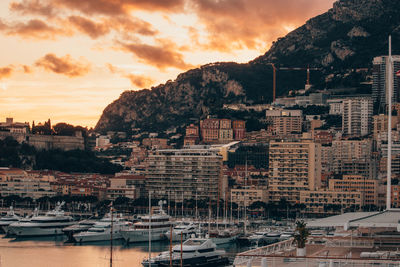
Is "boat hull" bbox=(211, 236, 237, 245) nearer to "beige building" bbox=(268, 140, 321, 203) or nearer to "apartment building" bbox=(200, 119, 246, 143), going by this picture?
"beige building" bbox=(268, 140, 321, 203)

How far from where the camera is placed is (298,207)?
118m

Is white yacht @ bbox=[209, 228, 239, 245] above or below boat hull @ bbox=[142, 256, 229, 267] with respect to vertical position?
above

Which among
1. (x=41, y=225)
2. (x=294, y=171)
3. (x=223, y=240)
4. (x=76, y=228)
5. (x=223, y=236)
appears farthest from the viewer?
(x=294, y=171)

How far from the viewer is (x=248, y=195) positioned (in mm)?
124125

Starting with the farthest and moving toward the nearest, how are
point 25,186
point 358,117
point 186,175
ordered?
point 358,117 < point 25,186 < point 186,175

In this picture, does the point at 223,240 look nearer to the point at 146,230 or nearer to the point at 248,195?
the point at 146,230

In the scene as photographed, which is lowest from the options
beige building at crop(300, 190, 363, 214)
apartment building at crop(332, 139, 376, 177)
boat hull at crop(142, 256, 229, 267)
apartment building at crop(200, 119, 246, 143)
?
boat hull at crop(142, 256, 229, 267)

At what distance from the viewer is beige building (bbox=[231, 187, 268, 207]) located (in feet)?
404

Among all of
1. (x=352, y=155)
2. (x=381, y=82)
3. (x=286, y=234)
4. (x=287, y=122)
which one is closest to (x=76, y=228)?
(x=286, y=234)

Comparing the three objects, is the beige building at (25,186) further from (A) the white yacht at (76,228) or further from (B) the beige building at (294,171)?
(B) the beige building at (294,171)

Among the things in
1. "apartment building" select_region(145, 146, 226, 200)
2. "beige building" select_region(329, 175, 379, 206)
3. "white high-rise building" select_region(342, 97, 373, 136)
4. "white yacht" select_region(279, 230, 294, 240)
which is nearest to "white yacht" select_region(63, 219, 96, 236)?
"white yacht" select_region(279, 230, 294, 240)

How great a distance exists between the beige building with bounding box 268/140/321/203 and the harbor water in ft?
114

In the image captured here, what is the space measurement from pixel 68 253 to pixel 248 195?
1841 inches

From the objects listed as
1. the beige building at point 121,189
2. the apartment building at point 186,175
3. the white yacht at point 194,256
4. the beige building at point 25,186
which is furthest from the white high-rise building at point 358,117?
the white yacht at point 194,256
